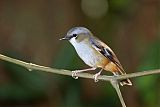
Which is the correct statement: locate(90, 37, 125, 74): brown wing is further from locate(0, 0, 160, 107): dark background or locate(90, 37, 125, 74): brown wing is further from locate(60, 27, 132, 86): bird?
locate(0, 0, 160, 107): dark background

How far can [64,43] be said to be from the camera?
426 cm

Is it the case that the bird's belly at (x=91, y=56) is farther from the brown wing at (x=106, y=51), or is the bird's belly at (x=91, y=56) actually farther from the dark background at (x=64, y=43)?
the dark background at (x=64, y=43)

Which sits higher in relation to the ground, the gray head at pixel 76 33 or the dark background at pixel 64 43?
the dark background at pixel 64 43

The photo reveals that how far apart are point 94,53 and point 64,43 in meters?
1.85

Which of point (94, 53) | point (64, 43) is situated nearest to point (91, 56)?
point (94, 53)

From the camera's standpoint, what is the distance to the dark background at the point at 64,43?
13.6 feet

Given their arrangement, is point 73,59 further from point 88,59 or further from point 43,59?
point 88,59

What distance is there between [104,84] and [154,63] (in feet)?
2.44

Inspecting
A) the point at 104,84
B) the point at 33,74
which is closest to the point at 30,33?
the point at 33,74

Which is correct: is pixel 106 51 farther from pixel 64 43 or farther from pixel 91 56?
pixel 64 43

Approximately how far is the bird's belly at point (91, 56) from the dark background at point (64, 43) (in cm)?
147

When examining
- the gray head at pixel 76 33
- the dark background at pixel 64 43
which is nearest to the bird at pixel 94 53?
the gray head at pixel 76 33

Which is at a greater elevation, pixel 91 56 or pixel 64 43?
pixel 64 43

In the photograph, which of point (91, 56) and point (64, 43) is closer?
point (91, 56)
